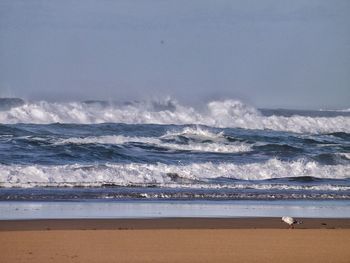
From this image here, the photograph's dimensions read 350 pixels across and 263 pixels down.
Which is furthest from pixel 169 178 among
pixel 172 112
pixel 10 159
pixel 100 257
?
pixel 172 112

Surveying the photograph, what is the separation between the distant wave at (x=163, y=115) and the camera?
101 feet

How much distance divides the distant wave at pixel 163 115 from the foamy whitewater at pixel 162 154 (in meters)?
0.05

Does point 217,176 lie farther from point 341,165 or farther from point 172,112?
point 172,112

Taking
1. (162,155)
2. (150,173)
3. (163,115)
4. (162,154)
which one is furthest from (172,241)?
(163,115)

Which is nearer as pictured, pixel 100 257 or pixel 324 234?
pixel 100 257

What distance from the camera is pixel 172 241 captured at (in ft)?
28.7

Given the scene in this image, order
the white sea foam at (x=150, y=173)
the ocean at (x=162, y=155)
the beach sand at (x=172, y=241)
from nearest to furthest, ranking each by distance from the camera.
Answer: the beach sand at (x=172, y=241) → the ocean at (x=162, y=155) → the white sea foam at (x=150, y=173)

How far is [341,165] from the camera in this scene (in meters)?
21.6

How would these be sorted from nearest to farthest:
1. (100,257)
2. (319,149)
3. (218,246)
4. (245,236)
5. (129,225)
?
(100,257), (218,246), (245,236), (129,225), (319,149)

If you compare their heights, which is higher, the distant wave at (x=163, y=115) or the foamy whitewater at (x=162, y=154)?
the distant wave at (x=163, y=115)

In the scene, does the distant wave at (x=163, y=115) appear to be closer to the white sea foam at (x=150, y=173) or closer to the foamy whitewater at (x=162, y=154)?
the foamy whitewater at (x=162, y=154)

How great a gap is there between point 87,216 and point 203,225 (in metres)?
1.84

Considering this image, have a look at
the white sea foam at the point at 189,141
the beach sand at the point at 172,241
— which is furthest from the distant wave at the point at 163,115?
the beach sand at the point at 172,241

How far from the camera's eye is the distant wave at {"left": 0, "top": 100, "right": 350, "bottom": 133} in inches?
1214
